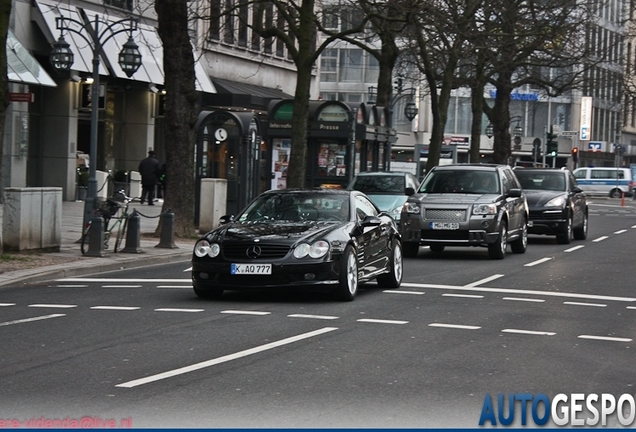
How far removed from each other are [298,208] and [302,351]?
5.52 meters

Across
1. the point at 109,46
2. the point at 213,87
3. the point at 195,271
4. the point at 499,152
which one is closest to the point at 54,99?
the point at 109,46

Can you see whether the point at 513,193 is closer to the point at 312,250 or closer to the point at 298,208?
the point at 298,208


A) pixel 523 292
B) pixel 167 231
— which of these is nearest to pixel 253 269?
pixel 523 292

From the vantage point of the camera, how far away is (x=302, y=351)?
10586mm

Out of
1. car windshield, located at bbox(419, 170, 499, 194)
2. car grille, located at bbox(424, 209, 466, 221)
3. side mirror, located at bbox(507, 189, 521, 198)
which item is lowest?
car grille, located at bbox(424, 209, 466, 221)

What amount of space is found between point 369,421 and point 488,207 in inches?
623

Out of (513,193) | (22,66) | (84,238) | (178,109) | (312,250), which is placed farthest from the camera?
(22,66)

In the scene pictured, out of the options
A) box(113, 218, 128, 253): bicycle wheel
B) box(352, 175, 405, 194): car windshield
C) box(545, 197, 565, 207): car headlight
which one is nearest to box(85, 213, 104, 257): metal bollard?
box(113, 218, 128, 253): bicycle wheel

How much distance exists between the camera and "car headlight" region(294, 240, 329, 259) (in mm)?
14429

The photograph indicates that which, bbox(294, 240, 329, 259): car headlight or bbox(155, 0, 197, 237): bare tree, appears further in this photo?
bbox(155, 0, 197, 237): bare tree

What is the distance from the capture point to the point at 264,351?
10547 mm

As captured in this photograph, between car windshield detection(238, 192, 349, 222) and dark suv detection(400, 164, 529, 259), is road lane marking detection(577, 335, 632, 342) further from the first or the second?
dark suv detection(400, 164, 529, 259)

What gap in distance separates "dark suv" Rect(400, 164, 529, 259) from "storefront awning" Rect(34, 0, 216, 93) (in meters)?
11.5

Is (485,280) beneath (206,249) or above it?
beneath
